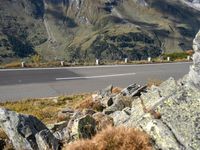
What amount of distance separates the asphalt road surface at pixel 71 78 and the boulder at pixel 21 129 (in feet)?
43.5

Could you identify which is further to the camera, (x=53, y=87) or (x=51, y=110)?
(x=53, y=87)

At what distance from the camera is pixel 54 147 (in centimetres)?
1071

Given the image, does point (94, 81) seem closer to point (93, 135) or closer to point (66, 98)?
point (66, 98)

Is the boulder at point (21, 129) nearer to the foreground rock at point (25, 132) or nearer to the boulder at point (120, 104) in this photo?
the foreground rock at point (25, 132)

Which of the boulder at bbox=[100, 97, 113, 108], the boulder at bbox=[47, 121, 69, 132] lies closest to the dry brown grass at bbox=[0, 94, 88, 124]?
the boulder at bbox=[100, 97, 113, 108]

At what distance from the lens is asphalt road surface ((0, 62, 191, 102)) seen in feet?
89.6

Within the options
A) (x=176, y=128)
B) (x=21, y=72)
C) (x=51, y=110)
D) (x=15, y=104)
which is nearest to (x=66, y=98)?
(x=15, y=104)

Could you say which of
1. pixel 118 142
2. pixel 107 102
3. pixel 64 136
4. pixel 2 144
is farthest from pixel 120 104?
pixel 118 142

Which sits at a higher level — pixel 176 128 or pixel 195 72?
pixel 195 72

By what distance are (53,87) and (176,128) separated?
1967 cm

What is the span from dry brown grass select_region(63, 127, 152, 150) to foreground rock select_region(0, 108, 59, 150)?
1.29m

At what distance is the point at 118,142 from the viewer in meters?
9.61

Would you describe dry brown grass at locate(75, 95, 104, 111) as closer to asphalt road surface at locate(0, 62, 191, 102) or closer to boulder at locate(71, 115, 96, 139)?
boulder at locate(71, 115, 96, 139)

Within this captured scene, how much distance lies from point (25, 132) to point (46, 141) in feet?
2.30
